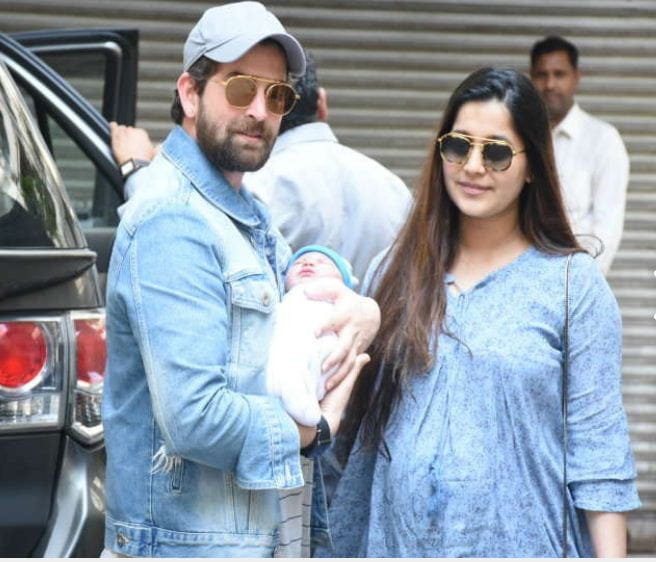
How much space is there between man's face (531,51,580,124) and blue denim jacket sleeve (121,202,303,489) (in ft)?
14.4

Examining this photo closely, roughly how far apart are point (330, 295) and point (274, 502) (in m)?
0.49

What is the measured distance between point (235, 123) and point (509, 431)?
2.89 feet

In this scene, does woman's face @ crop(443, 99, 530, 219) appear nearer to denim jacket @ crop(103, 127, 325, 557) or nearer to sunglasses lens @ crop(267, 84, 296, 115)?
sunglasses lens @ crop(267, 84, 296, 115)

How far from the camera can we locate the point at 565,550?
3.32 meters

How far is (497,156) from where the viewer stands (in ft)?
11.3

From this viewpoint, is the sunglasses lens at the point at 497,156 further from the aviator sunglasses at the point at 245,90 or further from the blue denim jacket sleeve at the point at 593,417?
the aviator sunglasses at the point at 245,90

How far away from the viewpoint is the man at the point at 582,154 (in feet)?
22.8

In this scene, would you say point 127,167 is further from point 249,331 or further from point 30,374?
point 249,331

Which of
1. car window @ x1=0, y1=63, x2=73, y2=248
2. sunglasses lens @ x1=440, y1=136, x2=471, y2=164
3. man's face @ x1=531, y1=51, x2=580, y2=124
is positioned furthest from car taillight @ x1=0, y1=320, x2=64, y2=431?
man's face @ x1=531, y1=51, x2=580, y2=124

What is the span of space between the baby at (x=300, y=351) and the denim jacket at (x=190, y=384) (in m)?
0.03

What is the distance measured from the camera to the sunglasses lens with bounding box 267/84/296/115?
311cm

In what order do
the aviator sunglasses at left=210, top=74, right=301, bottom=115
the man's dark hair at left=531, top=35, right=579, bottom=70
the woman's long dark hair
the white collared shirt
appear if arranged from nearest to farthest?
the aviator sunglasses at left=210, top=74, right=301, bottom=115, the woman's long dark hair, the white collared shirt, the man's dark hair at left=531, top=35, right=579, bottom=70

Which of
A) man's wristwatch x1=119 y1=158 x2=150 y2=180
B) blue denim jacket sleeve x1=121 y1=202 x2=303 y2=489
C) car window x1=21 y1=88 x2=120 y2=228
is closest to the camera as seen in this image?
blue denim jacket sleeve x1=121 y1=202 x2=303 y2=489

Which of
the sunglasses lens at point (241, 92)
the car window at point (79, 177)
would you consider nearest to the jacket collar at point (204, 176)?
the sunglasses lens at point (241, 92)
